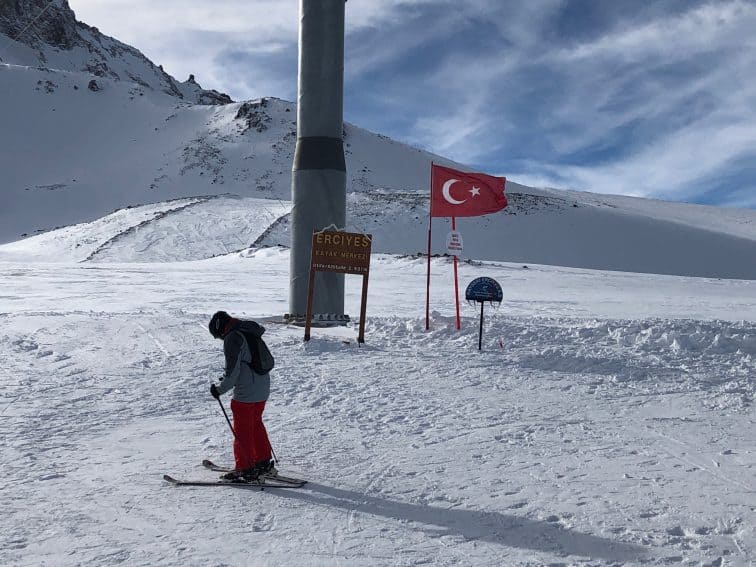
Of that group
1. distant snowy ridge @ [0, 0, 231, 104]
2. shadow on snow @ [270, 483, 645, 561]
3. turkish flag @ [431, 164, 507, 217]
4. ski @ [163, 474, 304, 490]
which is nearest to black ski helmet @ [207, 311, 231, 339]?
ski @ [163, 474, 304, 490]

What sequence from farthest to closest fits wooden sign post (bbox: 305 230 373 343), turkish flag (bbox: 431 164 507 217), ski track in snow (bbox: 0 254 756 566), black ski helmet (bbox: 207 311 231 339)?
1. turkish flag (bbox: 431 164 507 217)
2. wooden sign post (bbox: 305 230 373 343)
3. black ski helmet (bbox: 207 311 231 339)
4. ski track in snow (bbox: 0 254 756 566)

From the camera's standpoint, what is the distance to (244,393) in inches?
241

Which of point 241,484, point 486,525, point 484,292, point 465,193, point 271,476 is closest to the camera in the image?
point 486,525

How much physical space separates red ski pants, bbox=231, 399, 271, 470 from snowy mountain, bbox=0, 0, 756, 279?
115 ft

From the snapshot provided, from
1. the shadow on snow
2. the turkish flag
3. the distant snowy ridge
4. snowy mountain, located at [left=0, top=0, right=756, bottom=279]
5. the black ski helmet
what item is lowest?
the shadow on snow

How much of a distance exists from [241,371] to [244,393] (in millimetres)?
196

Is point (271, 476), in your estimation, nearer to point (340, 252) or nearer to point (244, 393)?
point (244, 393)

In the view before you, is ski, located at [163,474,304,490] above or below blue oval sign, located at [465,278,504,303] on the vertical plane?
below

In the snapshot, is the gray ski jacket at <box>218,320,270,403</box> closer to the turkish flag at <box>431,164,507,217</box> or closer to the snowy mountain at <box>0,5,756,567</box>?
the snowy mountain at <box>0,5,756,567</box>

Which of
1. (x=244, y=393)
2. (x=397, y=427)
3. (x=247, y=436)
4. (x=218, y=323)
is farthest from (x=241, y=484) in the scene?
(x=397, y=427)

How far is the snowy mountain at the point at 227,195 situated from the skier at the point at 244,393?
34965mm

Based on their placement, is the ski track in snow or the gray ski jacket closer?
the ski track in snow

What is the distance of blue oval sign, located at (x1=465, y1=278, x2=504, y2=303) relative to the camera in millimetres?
12055

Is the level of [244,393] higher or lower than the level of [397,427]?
higher
